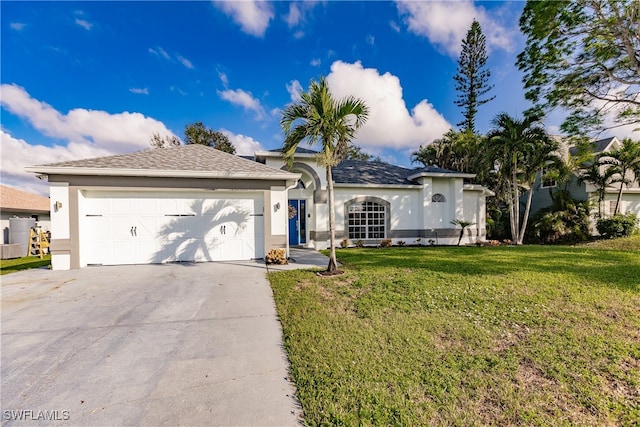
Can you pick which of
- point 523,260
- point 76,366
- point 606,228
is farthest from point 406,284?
point 606,228

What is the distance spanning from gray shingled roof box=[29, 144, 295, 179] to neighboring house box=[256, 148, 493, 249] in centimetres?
364

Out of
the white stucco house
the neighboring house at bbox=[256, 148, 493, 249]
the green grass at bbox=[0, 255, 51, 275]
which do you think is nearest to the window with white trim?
the neighboring house at bbox=[256, 148, 493, 249]

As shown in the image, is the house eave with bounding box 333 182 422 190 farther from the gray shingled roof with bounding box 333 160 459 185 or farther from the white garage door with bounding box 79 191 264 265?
the white garage door with bounding box 79 191 264 265

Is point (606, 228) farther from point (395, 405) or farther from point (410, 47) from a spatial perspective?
point (395, 405)

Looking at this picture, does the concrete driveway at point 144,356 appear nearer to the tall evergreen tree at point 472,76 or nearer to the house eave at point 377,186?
the house eave at point 377,186

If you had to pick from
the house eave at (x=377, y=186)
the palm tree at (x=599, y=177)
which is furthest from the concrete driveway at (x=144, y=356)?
the palm tree at (x=599, y=177)

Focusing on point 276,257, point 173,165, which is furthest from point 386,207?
point 173,165

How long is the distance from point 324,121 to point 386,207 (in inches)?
336

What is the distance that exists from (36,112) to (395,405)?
22.3 metres

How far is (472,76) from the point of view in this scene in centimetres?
2445

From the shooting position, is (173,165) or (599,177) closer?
(173,165)

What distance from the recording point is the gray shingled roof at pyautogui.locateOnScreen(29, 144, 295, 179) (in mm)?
8570

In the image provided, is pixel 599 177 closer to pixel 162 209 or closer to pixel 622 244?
pixel 622 244

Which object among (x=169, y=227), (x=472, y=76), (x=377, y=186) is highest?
(x=472, y=76)
